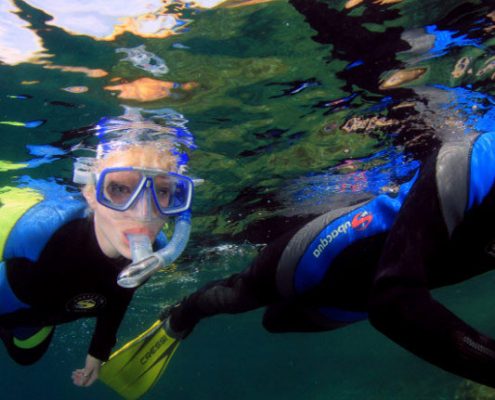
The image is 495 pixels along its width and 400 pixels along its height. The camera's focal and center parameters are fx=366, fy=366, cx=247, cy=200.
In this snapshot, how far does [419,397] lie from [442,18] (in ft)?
95.8

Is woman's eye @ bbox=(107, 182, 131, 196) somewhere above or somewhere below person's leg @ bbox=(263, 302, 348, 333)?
above

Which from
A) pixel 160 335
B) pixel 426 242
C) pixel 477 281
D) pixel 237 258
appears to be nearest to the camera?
pixel 426 242

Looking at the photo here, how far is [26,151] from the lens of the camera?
8.48 meters

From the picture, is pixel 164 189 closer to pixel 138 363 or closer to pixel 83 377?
pixel 83 377

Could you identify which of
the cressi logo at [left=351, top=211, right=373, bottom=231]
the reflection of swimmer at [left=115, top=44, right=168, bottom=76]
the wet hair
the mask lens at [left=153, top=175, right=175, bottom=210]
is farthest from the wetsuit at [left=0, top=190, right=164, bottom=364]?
the cressi logo at [left=351, top=211, right=373, bottom=231]

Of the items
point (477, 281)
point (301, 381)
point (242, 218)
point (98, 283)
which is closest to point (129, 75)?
point (98, 283)

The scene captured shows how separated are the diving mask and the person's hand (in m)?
3.55

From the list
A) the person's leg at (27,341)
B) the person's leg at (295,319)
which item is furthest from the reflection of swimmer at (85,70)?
the person's leg at (295,319)

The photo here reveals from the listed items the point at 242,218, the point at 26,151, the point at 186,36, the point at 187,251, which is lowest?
the point at 187,251

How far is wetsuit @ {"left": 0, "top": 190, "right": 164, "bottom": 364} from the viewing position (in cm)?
504

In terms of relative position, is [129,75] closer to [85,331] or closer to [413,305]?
[413,305]

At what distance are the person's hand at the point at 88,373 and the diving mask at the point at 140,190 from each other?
355 centimetres

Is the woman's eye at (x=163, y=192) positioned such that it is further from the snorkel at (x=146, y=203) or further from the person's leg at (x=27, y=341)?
the person's leg at (x=27, y=341)

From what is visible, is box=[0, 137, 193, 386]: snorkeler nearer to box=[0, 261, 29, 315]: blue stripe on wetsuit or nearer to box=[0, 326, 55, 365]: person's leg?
box=[0, 261, 29, 315]: blue stripe on wetsuit
